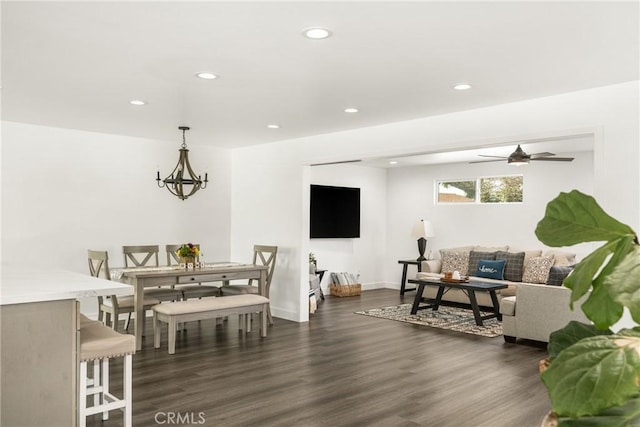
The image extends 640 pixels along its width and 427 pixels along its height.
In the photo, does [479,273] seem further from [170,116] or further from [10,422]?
[10,422]

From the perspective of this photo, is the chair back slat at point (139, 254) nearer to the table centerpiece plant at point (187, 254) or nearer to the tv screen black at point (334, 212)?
the table centerpiece plant at point (187, 254)

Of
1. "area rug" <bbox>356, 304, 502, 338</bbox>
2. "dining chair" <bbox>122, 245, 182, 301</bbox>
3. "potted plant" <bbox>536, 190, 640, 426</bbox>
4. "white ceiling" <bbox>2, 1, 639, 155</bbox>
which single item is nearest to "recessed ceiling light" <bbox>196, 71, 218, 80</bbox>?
"white ceiling" <bbox>2, 1, 639, 155</bbox>

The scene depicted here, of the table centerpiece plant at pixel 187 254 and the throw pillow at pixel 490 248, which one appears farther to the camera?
the throw pillow at pixel 490 248

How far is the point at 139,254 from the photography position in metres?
6.96

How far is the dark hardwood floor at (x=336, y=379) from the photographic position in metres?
3.48

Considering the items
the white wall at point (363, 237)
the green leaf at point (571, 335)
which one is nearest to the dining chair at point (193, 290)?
the white wall at point (363, 237)

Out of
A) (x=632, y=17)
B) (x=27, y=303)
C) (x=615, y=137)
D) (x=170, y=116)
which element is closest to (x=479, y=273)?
(x=615, y=137)

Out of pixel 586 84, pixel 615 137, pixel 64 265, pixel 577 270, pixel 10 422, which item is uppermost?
pixel 586 84

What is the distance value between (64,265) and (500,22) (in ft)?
18.1

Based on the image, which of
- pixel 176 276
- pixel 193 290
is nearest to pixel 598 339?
pixel 176 276

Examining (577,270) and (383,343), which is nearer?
(577,270)

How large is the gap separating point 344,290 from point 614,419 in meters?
8.56

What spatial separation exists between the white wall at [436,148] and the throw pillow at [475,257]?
3089mm

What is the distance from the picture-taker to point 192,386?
13.4 feet
